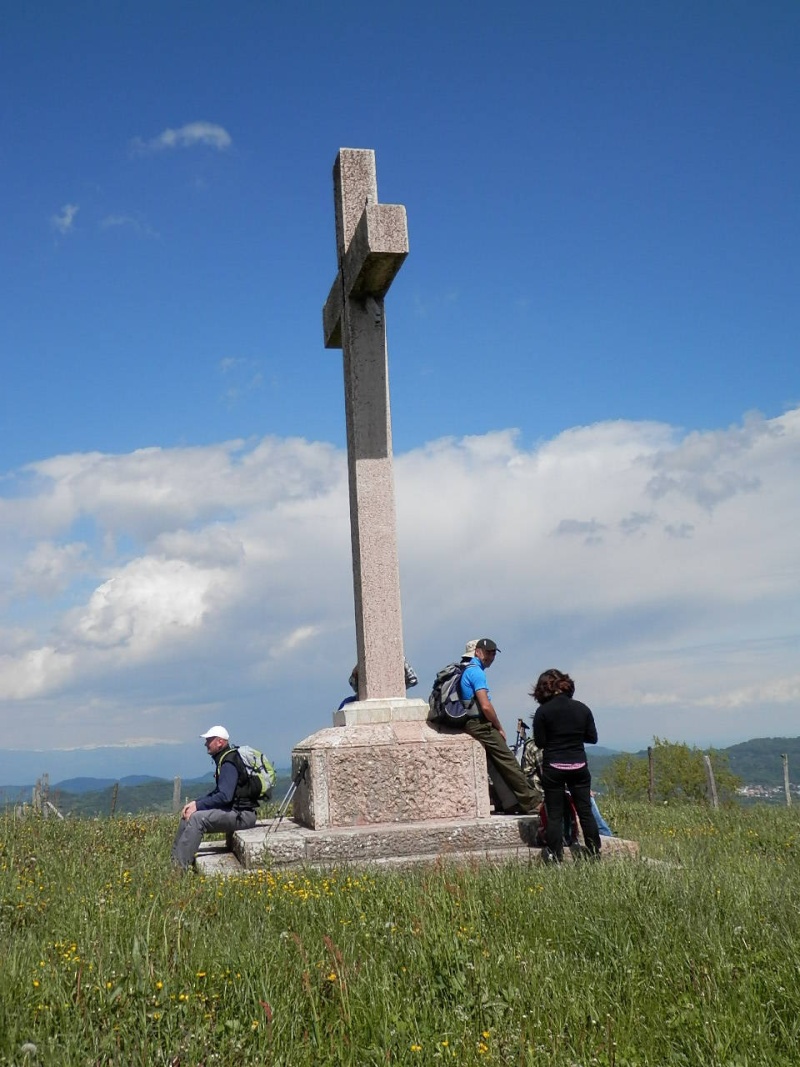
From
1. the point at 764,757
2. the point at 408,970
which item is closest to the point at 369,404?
the point at 408,970

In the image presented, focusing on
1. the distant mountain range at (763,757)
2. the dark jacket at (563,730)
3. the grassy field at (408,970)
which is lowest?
the distant mountain range at (763,757)

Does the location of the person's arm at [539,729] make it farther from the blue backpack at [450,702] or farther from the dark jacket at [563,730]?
the blue backpack at [450,702]

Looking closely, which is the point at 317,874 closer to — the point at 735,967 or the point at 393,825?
the point at 393,825

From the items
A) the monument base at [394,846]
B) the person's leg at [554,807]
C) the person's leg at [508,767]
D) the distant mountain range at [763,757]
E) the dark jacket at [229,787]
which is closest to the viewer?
the monument base at [394,846]

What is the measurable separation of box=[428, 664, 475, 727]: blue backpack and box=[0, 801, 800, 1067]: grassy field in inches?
65.6

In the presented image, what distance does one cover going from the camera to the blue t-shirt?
23.2 ft


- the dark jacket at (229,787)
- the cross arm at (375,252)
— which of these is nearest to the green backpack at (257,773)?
the dark jacket at (229,787)

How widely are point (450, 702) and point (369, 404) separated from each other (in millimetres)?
2566

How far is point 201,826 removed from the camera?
7180 mm

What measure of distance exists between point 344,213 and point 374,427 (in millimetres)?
2056

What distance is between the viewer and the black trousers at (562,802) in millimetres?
6473

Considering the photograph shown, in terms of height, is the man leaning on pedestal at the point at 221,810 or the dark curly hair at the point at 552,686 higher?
the dark curly hair at the point at 552,686

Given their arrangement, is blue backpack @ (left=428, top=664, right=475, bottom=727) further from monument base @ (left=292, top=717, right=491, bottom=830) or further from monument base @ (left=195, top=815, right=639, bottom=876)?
monument base @ (left=195, top=815, right=639, bottom=876)

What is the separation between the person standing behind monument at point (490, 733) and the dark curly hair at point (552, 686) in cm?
42
